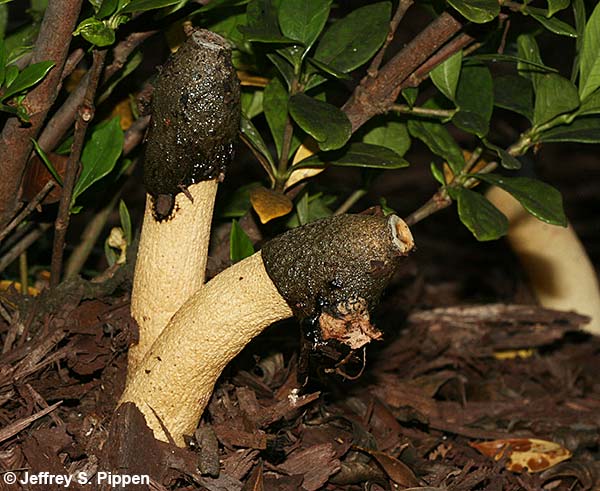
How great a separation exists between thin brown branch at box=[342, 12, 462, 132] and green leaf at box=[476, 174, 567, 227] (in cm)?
44

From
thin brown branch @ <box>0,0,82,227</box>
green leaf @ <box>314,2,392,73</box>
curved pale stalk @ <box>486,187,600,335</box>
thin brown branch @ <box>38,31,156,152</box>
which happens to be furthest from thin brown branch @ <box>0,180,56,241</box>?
curved pale stalk @ <box>486,187,600,335</box>

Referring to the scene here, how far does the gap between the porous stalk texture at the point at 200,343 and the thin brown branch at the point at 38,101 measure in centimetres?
78

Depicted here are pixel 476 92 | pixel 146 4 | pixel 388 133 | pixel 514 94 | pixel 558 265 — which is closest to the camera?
pixel 146 4

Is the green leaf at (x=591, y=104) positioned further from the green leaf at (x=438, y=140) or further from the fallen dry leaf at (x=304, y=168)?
the fallen dry leaf at (x=304, y=168)

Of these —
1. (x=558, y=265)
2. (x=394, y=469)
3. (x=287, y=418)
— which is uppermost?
(x=287, y=418)

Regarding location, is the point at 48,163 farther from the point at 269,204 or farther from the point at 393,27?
the point at 393,27

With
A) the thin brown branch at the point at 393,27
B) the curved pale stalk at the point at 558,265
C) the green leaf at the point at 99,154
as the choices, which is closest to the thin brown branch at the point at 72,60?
the green leaf at the point at 99,154

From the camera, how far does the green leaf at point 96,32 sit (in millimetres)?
2480

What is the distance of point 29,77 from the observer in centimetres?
255

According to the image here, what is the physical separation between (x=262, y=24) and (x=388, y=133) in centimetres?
80

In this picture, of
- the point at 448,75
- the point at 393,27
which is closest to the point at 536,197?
the point at 448,75

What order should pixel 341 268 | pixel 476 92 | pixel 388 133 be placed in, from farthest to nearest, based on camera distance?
pixel 388 133 < pixel 476 92 < pixel 341 268

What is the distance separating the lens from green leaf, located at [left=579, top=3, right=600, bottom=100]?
9.82 ft

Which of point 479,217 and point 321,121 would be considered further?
point 479,217
